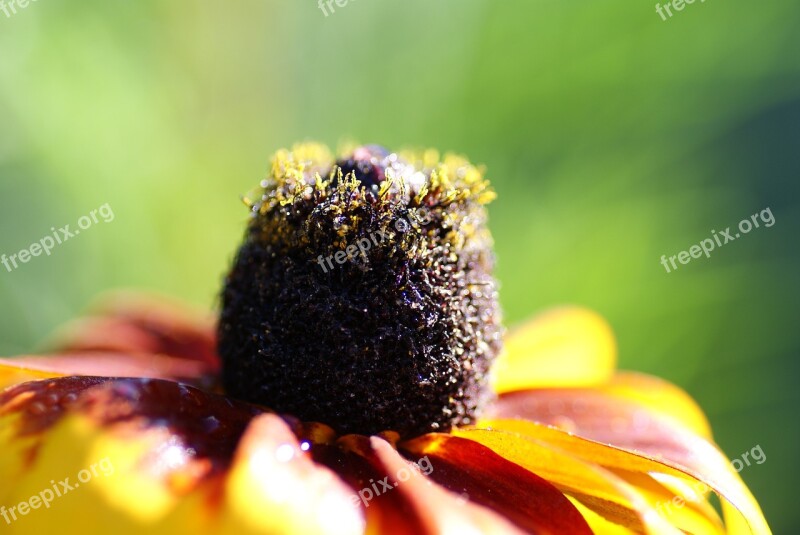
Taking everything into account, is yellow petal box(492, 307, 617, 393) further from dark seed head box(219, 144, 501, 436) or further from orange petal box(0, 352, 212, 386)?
orange petal box(0, 352, 212, 386)

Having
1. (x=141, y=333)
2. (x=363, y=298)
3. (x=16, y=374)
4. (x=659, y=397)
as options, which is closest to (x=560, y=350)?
(x=659, y=397)

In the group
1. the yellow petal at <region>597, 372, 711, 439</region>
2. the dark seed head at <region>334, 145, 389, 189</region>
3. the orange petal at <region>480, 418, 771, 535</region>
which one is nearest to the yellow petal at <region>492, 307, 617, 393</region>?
the yellow petal at <region>597, 372, 711, 439</region>

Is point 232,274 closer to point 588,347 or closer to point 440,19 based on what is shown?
point 588,347

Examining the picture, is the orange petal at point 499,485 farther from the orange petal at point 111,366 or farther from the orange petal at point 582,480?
the orange petal at point 111,366

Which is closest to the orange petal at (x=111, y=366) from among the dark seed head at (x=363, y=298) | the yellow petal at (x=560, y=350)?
the dark seed head at (x=363, y=298)

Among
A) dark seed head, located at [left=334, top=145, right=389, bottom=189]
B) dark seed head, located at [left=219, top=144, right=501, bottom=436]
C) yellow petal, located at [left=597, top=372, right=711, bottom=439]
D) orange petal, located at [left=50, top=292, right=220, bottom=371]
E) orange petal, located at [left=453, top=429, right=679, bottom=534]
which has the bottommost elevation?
orange petal, located at [left=453, top=429, right=679, bottom=534]

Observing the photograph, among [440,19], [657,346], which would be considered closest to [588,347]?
[657,346]

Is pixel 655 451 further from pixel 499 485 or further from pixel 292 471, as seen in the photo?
pixel 292 471
